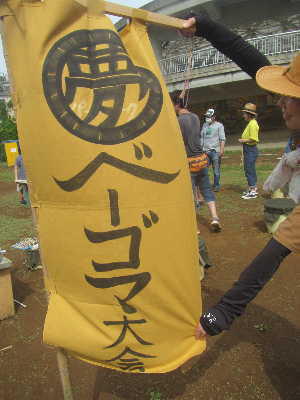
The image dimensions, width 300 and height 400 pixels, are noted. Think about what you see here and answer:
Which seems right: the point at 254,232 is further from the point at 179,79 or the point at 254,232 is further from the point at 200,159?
the point at 179,79

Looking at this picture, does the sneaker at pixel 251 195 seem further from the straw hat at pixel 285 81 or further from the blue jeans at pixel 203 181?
the straw hat at pixel 285 81

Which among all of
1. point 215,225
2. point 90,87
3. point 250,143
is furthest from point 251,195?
point 90,87

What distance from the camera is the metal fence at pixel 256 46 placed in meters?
14.1

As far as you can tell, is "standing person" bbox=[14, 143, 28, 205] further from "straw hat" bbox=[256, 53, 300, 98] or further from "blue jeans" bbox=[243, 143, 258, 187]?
"straw hat" bbox=[256, 53, 300, 98]

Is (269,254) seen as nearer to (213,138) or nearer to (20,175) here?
(20,175)

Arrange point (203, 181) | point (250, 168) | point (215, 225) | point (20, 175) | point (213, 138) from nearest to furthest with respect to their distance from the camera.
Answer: point (203, 181)
point (215, 225)
point (20, 175)
point (250, 168)
point (213, 138)

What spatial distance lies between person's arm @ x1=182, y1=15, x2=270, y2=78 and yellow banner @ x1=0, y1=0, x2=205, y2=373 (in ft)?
1.75

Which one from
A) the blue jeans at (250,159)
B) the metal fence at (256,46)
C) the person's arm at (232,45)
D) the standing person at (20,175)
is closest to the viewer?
the person's arm at (232,45)

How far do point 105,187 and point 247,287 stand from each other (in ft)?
2.55

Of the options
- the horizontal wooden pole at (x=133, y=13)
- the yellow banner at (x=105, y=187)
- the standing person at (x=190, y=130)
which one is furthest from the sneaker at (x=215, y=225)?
the horizontal wooden pole at (x=133, y=13)

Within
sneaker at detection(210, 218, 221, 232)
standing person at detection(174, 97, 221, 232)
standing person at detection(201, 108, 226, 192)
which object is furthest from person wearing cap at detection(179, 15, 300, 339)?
standing person at detection(201, 108, 226, 192)

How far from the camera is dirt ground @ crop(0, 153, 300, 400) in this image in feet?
7.24

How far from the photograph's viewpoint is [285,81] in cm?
155

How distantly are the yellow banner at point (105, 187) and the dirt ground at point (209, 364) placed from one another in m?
0.62
